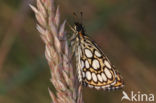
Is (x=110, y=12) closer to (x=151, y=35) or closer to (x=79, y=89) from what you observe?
(x=151, y=35)

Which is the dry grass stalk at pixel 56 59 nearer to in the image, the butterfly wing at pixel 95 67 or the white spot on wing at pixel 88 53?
the butterfly wing at pixel 95 67

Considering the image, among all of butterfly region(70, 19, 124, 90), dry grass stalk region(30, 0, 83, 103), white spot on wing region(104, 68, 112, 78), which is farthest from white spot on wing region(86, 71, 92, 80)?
dry grass stalk region(30, 0, 83, 103)

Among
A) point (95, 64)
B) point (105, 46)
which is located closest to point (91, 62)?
point (95, 64)

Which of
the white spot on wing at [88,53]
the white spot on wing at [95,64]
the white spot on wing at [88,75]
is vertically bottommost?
the white spot on wing at [88,75]

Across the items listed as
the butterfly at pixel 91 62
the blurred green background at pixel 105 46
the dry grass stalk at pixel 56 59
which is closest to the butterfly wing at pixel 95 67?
the butterfly at pixel 91 62

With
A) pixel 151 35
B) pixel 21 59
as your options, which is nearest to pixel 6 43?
pixel 21 59

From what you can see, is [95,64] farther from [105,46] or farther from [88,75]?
[105,46]

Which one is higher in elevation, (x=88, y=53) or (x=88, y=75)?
(x=88, y=53)
